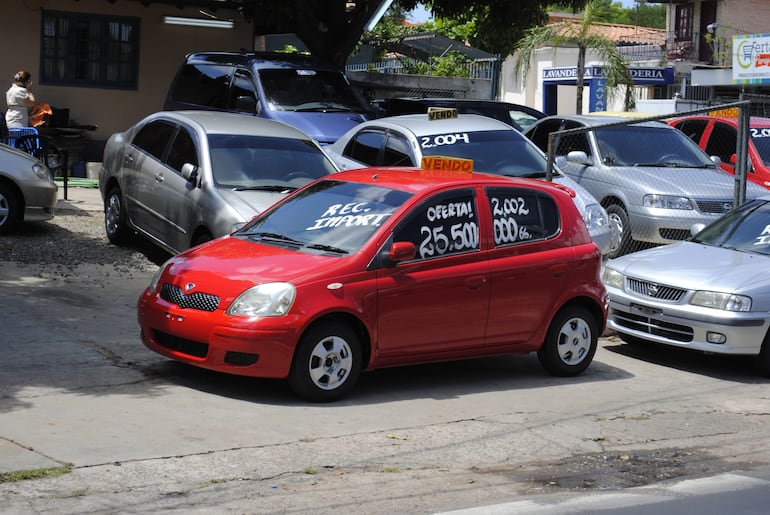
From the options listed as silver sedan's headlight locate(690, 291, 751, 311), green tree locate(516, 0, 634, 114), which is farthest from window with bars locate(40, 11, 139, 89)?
→ silver sedan's headlight locate(690, 291, 751, 311)

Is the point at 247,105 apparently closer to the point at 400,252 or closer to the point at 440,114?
the point at 440,114

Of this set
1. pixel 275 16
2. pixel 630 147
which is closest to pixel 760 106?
pixel 275 16

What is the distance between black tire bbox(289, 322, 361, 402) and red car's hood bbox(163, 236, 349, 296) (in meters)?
0.41

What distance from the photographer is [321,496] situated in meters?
6.30

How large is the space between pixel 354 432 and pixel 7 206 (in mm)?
7578

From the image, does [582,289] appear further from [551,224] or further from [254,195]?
[254,195]

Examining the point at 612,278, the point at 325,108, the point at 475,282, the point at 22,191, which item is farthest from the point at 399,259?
the point at 325,108

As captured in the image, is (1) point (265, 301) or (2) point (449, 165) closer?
(1) point (265, 301)

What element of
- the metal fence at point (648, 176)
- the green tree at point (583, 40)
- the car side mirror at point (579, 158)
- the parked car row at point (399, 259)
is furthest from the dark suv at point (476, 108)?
the green tree at point (583, 40)

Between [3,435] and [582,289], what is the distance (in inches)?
185

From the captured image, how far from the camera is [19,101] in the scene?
739 inches

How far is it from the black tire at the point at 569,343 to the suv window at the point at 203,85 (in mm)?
9252

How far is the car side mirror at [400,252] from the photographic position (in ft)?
27.5

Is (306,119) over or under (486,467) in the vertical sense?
over
